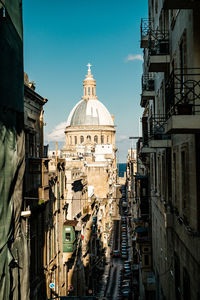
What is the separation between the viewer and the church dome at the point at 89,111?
118562 mm

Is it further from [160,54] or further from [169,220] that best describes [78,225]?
[160,54]

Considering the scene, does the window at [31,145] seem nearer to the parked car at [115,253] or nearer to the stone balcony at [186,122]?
the stone balcony at [186,122]

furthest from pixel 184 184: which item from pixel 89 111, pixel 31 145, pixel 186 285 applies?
pixel 89 111

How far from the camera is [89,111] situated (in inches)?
4722

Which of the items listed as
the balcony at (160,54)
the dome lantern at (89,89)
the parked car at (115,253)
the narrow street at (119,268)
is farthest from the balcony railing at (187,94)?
the dome lantern at (89,89)

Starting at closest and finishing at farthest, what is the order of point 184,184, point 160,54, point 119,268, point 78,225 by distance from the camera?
point 184,184
point 160,54
point 78,225
point 119,268

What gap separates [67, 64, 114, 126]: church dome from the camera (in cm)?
11856

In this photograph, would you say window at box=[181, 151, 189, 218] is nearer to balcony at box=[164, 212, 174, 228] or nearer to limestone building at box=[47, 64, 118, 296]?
balcony at box=[164, 212, 174, 228]

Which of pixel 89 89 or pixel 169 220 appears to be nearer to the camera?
pixel 169 220

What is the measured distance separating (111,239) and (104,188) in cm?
1417

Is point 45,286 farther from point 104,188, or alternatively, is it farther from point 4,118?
point 104,188

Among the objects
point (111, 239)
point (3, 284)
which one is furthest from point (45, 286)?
point (111, 239)

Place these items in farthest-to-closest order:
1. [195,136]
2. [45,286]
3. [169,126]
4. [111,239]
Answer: [111,239]
[45,286]
[195,136]
[169,126]

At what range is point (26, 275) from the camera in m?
11.9
